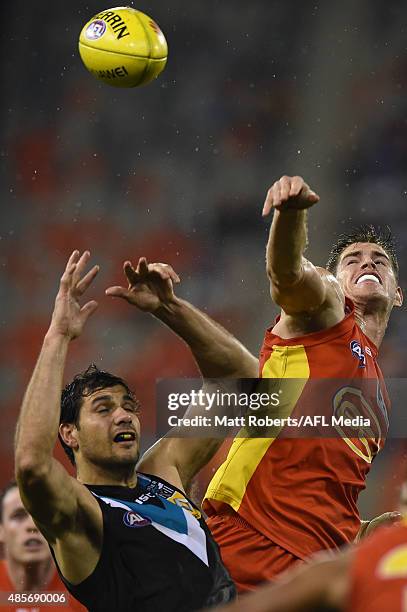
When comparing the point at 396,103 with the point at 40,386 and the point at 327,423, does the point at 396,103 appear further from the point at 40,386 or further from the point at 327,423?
the point at 40,386

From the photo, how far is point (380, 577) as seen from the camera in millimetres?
1302

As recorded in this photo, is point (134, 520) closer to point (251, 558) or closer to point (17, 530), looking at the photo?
point (251, 558)

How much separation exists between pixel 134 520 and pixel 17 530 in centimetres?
176

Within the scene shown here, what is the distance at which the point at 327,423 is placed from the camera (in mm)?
3729

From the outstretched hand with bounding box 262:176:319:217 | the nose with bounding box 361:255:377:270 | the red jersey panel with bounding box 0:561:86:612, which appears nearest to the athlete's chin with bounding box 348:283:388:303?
the nose with bounding box 361:255:377:270

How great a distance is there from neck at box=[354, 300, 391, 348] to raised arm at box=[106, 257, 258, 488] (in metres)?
0.75

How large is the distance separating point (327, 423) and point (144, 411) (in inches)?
149

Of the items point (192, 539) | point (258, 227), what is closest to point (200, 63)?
point (258, 227)

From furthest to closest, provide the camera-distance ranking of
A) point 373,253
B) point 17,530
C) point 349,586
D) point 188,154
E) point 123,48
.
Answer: point 188,154 < point 17,530 < point 123,48 < point 373,253 < point 349,586

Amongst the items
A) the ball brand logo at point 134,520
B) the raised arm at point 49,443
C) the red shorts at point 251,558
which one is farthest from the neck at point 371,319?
the raised arm at point 49,443

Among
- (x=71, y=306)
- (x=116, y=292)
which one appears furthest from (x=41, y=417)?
(x=116, y=292)

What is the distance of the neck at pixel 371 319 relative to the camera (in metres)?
4.36

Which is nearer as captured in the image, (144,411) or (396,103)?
(144,411)

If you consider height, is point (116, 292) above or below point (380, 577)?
above
